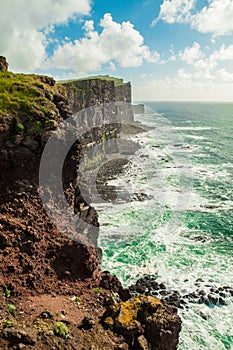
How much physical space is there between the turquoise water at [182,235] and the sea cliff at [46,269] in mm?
10803

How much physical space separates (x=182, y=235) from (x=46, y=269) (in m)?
27.5

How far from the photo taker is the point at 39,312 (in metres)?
14.2

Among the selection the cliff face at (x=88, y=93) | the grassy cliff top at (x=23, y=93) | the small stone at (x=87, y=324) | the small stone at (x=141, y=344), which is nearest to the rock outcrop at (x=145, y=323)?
the small stone at (x=141, y=344)

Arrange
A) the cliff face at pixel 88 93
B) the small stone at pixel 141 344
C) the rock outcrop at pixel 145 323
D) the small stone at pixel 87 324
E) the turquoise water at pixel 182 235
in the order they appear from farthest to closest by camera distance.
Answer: the cliff face at pixel 88 93, the turquoise water at pixel 182 235, the rock outcrop at pixel 145 323, the small stone at pixel 141 344, the small stone at pixel 87 324

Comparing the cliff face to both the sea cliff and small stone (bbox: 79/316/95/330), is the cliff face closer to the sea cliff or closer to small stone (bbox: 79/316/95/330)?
the sea cliff

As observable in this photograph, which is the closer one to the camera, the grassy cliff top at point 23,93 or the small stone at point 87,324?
the small stone at point 87,324

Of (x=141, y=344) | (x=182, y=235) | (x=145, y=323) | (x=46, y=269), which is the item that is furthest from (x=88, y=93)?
(x=141, y=344)

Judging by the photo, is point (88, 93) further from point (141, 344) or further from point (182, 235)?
point (141, 344)

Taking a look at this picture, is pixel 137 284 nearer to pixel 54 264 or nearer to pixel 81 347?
pixel 54 264

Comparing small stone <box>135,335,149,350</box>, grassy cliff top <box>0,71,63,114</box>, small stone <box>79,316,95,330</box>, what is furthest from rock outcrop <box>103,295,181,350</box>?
grassy cliff top <box>0,71,63,114</box>

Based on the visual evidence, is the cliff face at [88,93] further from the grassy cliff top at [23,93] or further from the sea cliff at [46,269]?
the sea cliff at [46,269]

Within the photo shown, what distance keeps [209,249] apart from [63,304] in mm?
26986

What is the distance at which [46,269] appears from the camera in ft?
Result: 57.2

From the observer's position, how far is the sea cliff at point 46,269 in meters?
13.3
